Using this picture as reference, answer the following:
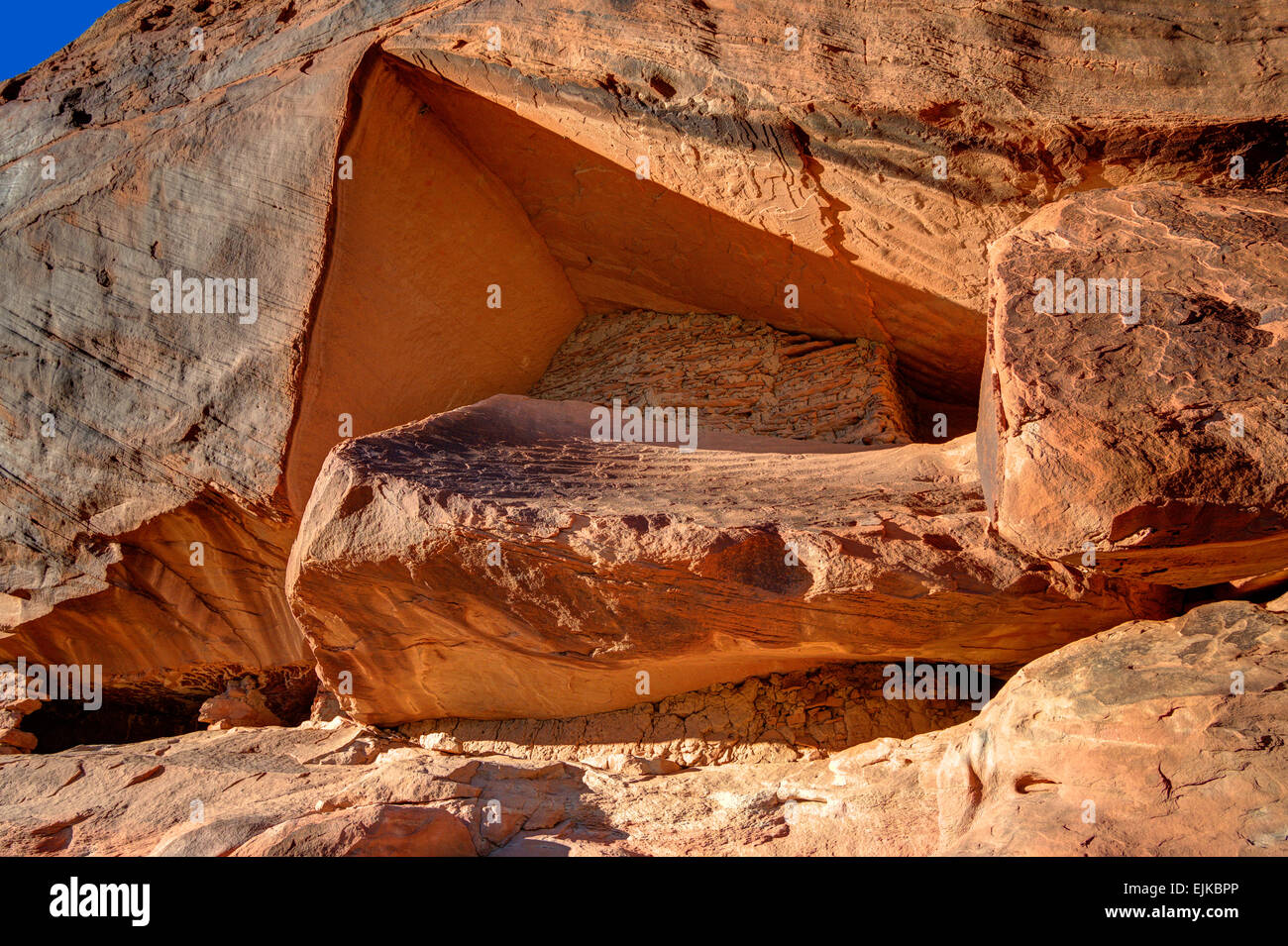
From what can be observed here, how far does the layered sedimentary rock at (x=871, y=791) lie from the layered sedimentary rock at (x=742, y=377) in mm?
1462

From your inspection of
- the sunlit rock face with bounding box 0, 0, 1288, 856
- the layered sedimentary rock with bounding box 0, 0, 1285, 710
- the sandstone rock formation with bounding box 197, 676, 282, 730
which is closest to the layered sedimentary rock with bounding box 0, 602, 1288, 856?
the sunlit rock face with bounding box 0, 0, 1288, 856

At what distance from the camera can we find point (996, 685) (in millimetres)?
3072

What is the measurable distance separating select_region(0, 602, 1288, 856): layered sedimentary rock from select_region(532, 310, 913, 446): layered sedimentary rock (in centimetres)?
146

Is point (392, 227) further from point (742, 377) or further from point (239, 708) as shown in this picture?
point (239, 708)

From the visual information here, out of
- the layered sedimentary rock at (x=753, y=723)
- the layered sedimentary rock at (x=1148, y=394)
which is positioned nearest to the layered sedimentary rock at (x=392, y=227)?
the layered sedimentary rock at (x=1148, y=394)

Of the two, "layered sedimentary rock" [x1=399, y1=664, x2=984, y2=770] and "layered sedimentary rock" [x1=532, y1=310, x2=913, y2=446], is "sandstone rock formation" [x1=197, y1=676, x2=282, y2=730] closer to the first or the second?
"layered sedimentary rock" [x1=399, y1=664, x2=984, y2=770]

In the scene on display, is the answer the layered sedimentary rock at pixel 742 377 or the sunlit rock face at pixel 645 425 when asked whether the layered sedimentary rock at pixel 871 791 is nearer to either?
the sunlit rock face at pixel 645 425

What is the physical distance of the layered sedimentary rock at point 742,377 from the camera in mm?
3898

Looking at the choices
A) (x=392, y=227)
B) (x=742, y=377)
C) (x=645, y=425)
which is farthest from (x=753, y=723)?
(x=392, y=227)

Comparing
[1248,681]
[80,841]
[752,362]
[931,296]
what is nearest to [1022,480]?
[1248,681]

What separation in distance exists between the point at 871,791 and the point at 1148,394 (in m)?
1.27

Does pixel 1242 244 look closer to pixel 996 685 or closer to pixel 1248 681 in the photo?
pixel 1248 681

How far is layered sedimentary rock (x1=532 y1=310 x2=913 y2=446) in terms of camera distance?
3.90 m

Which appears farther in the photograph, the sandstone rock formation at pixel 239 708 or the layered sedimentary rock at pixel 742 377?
the sandstone rock formation at pixel 239 708
